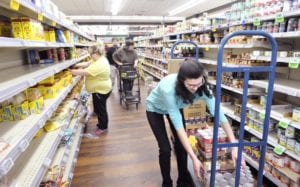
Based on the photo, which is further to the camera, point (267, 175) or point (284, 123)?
→ point (267, 175)

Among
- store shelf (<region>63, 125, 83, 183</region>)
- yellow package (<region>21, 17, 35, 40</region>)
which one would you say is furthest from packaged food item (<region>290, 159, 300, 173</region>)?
yellow package (<region>21, 17, 35, 40</region>)

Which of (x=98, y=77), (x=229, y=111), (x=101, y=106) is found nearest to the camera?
(x=229, y=111)

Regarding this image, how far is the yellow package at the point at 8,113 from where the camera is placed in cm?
168

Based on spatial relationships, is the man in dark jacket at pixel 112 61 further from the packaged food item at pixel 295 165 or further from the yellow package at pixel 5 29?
the packaged food item at pixel 295 165

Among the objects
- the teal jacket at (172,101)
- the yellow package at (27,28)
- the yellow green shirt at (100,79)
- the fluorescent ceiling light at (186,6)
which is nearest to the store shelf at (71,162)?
the yellow green shirt at (100,79)

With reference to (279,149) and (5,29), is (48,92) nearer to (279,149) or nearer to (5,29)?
(5,29)

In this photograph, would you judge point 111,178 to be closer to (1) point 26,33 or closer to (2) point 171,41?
(1) point 26,33

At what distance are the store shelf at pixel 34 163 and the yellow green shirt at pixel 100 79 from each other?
1.96 meters

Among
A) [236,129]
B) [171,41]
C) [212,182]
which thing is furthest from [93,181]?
[171,41]

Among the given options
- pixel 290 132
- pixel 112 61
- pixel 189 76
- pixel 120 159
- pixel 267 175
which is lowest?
pixel 120 159

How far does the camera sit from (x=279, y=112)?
261 centimetres

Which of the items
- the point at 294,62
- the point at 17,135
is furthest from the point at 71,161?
the point at 294,62

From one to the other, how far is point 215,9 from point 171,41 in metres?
6.10

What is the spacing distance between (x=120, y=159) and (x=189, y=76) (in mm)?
2160
